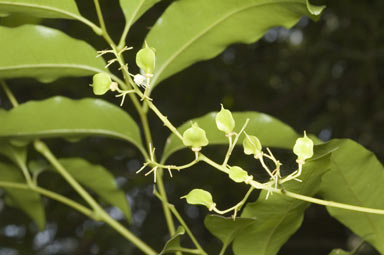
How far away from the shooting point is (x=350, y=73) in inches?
95.4

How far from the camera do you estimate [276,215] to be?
2.15ft

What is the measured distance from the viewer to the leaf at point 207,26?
0.79 m

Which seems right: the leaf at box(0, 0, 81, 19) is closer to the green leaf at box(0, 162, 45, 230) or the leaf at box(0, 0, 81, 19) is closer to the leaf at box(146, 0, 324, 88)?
the leaf at box(146, 0, 324, 88)

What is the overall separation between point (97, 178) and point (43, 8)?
0.36m

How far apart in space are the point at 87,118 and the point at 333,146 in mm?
409

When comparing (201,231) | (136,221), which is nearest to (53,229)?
(136,221)

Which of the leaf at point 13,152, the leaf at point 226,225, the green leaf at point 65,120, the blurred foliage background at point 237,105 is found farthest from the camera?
the blurred foliage background at point 237,105

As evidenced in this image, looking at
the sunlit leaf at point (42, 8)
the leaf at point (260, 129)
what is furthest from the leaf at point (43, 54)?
the leaf at point (260, 129)

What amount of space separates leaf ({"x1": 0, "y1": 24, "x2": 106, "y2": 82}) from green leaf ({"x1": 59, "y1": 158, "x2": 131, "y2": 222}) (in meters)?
0.21

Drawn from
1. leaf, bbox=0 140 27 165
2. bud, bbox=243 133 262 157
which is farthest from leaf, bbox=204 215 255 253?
leaf, bbox=0 140 27 165

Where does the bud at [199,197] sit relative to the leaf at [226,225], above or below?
above

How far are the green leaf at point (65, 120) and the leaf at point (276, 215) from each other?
24 centimetres

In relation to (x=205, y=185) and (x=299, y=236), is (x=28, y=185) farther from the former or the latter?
(x=299, y=236)

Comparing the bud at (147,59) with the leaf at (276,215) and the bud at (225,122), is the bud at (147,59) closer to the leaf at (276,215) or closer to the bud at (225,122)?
the bud at (225,122)
